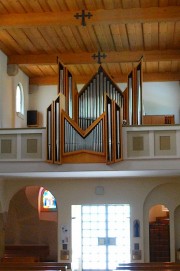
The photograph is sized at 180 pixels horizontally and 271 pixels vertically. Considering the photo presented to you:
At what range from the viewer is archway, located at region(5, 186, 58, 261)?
21.8 m

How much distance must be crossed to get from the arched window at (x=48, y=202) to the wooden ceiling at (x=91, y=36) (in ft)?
16.3

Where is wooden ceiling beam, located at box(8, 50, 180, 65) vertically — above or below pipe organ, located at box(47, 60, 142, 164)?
above

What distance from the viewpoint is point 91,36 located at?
17.0m

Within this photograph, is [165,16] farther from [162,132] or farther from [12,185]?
[12,185]

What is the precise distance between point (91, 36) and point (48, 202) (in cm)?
889

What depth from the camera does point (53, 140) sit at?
15156mm

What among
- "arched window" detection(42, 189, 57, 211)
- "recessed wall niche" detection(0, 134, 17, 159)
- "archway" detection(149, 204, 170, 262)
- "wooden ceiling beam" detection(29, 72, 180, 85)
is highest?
"wooden ceiling beam" detection(29, 72, 180, 85)

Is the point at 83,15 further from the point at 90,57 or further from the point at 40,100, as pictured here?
the point at 40,100

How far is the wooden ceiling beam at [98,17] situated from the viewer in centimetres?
1474

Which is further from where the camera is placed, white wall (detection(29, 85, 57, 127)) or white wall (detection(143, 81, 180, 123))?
white wall (detection(29, 85, 57, 127))

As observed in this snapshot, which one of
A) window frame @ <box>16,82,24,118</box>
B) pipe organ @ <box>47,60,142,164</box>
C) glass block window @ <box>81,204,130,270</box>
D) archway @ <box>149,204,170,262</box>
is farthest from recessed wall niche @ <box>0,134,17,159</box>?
archway @ <box>149,204,170,262</box>

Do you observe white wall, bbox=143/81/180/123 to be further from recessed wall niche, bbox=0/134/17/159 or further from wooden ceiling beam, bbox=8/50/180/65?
recessed wall niche, bbox=0/134/17/159

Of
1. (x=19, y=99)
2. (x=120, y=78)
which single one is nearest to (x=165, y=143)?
(x=120, y=78)

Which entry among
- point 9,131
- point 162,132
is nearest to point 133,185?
point 162,132
